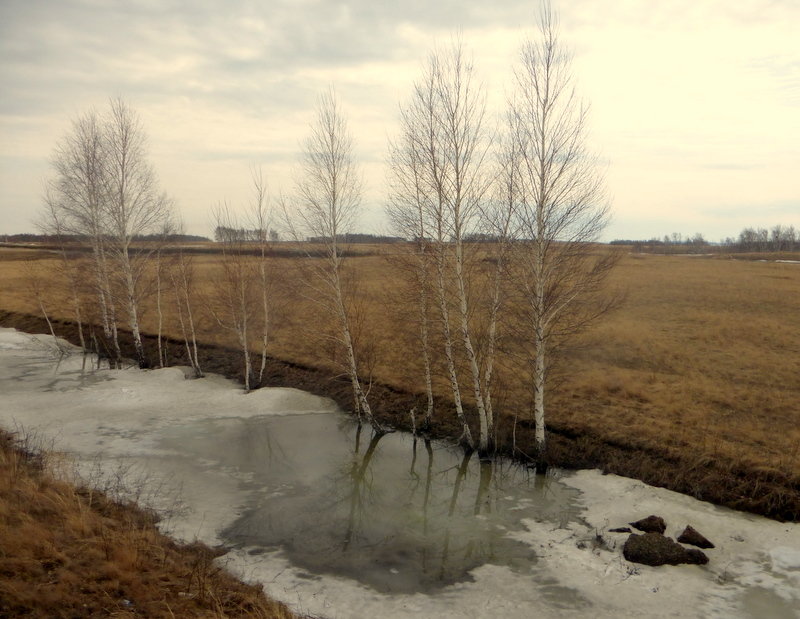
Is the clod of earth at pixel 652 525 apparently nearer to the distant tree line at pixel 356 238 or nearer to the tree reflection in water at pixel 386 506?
the tree reflection in water at pixel 386 506

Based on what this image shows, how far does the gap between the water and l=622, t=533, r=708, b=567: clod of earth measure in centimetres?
213

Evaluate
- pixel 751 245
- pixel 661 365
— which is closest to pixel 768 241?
pixel 751 245

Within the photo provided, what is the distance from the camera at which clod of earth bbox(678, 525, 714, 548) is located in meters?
11.8

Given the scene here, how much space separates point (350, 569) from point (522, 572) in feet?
12.0

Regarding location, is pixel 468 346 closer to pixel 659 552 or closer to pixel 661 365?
pixel 659 552

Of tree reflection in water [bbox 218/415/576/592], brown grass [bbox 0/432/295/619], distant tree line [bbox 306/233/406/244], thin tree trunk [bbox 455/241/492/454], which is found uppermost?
distant tree line [bbox 306/233/406/244]

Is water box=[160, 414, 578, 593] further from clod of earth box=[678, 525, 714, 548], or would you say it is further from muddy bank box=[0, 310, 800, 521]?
clod of earth box=[678, 525, 714, 548]

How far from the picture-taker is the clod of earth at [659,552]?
11.2m

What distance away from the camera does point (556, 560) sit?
38.0 ft

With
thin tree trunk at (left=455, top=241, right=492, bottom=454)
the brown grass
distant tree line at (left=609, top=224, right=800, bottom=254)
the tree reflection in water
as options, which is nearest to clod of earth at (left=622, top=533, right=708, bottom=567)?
the tree reflection in water

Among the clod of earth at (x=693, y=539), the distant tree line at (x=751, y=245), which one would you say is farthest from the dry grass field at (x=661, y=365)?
the distant tree line at (x=751, y=245)

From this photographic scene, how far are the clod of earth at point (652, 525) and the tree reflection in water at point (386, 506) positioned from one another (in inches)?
69.8

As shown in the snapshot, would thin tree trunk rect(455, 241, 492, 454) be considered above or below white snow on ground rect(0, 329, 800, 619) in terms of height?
above

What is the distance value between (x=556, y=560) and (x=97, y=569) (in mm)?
9130
